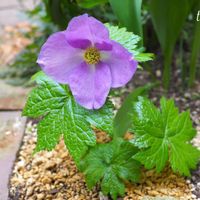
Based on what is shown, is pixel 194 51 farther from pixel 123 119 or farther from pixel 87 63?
pixel 87 63

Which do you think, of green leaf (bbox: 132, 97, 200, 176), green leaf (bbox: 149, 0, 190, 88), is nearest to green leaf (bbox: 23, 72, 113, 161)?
green leaf (bbox: 132, 97, 200, 176)

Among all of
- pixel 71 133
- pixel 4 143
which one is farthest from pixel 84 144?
pixel 4 143

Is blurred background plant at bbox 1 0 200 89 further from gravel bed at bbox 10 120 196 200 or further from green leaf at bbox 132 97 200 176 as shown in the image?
gravel bed at bbox 10 120 196 200

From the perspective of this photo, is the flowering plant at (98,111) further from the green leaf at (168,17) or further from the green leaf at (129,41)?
the green leaf at (168,17)

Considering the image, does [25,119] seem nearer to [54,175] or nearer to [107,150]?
[54,175]

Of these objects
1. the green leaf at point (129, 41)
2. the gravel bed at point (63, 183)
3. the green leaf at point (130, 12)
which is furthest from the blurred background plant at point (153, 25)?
the gravel bed at point (63, 183)

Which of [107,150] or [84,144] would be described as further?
[107,150]
